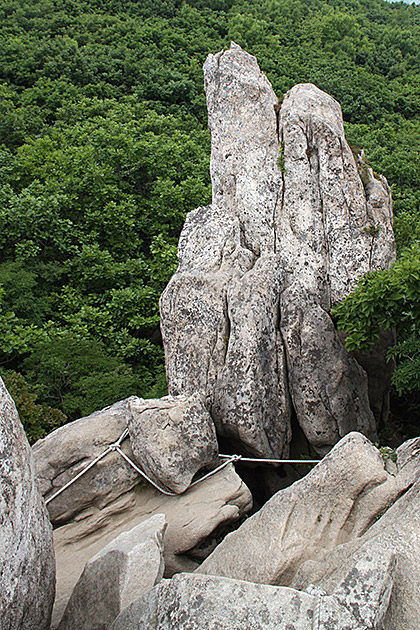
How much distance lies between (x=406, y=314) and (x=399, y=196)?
12.0 metres

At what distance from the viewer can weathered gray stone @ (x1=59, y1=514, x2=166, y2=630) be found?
4.57m

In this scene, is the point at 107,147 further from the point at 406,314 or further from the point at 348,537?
the point at 348,537

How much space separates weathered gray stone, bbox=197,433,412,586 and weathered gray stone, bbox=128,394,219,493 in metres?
1.37

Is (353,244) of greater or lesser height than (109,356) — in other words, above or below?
above

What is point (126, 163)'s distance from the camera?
55.4ft

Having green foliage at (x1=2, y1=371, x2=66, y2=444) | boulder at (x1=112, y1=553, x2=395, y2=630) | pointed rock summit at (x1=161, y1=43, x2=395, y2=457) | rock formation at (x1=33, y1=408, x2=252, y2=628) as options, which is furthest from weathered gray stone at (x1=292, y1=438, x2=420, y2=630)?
green foliage at (x1=2, y1=371, x2=66, y2=444)

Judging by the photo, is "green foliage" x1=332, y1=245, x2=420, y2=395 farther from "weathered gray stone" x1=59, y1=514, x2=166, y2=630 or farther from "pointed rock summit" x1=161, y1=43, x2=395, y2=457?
"weathered gray stone" x1=59, y1=514, x2=166, y2=630

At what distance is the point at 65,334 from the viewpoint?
460 inches

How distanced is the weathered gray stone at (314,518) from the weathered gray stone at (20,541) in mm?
1562

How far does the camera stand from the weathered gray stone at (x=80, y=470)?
6.96m

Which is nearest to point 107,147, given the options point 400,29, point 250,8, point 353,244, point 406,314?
point 353,244

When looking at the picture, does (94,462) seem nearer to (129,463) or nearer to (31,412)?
(129,463)

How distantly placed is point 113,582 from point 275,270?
4.77m

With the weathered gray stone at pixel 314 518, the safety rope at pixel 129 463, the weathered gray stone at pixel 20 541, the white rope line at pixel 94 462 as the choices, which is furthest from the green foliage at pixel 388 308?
the weathered gray stone at pixel 20 541
